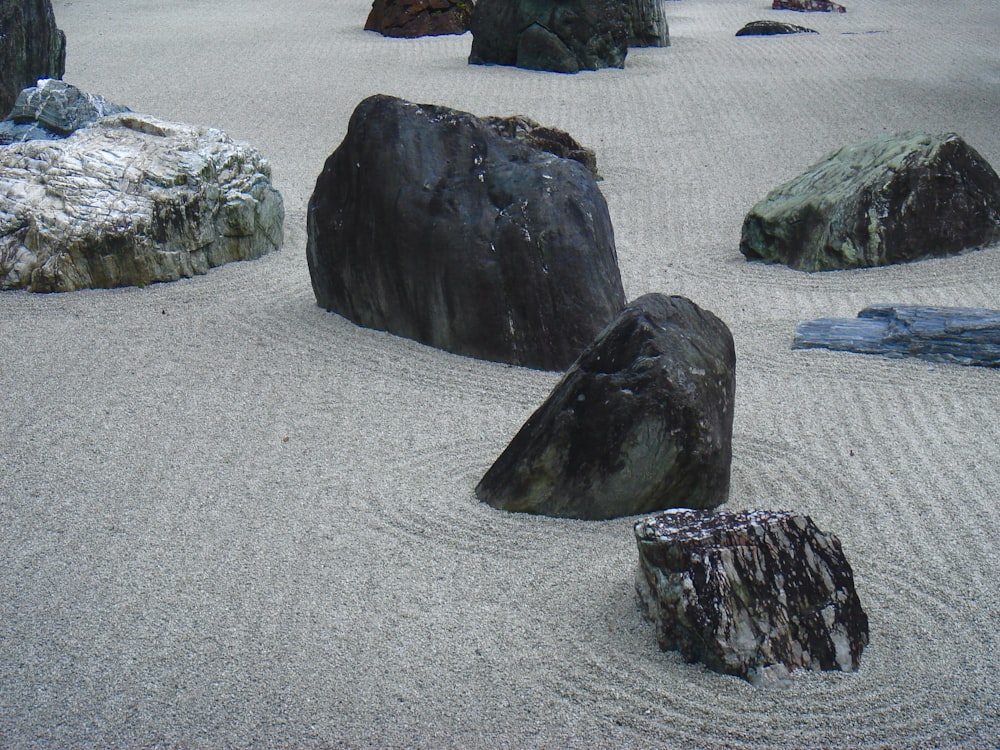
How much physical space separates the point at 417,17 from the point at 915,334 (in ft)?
35.7

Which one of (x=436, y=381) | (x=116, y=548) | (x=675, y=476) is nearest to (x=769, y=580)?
(x=675, y=476)

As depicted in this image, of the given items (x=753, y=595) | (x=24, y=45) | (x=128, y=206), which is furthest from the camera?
(x=24, y=45)

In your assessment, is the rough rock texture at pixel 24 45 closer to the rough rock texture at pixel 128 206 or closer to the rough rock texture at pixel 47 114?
the rough rock texture at pixel 47 114

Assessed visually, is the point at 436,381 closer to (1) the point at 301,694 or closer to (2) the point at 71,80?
(1) the point at 301,694

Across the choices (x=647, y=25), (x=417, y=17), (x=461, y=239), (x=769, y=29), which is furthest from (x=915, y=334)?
(x=417, y=17)

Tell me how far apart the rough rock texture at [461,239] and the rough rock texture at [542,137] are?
8.33 feet

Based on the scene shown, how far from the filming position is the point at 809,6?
54.6 feet

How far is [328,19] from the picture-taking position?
15.8m

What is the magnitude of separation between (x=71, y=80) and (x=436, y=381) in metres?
8.62

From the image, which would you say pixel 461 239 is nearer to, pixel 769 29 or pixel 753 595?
pixel 753 595

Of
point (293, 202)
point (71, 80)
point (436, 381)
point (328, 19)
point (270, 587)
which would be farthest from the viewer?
point (328, 19)

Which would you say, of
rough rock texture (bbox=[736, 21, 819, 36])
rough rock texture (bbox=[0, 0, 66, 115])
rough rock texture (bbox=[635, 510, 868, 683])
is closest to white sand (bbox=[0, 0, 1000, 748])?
rough rock texture (bbox=[635, 510, 868, 683])

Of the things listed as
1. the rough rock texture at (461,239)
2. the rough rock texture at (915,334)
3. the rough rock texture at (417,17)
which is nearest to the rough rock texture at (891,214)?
the rough rock texture at (915,334)

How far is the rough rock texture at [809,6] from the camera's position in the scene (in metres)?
16.6
